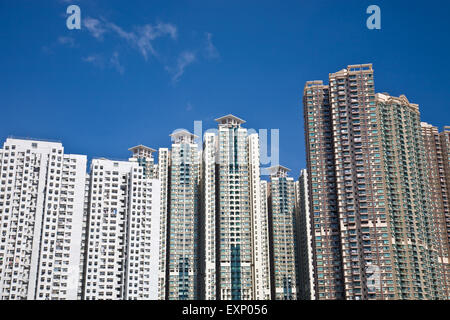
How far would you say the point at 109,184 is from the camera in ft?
130

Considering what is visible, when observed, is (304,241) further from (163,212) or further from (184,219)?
(163,212)

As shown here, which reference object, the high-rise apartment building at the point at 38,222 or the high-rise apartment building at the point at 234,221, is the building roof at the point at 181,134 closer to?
the high-rise apartment building at the point at 234,221

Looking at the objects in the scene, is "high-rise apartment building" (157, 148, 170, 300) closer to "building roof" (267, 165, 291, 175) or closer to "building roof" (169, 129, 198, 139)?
"building roof" (169, 129, 198, 139)

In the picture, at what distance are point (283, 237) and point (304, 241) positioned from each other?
1.81 m

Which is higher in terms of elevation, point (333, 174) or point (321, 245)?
point (333, 174)

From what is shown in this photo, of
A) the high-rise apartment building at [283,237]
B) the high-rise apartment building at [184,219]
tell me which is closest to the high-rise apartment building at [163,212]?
the high-rise apartment building at [184,219]

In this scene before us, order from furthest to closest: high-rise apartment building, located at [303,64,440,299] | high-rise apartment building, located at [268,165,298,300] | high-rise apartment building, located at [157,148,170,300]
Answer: high-rise apartment building, located at [268,165,298,300]
high-rise apartment building, located at [157,148,170,300]
high-rise apartment building, located at [303,64,440,299]

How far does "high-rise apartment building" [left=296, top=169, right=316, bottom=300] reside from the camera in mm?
42469

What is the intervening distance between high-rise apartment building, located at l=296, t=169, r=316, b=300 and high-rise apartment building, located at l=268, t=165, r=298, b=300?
42 cm

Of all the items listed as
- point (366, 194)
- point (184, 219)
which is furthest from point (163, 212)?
point (366, 194)

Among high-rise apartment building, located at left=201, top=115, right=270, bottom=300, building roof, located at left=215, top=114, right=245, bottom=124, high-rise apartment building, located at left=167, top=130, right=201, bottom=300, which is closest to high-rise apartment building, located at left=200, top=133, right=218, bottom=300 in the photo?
high-rise apartment building, located at left=201, top=115, right=270, bottom=300

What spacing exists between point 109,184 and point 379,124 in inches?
786
